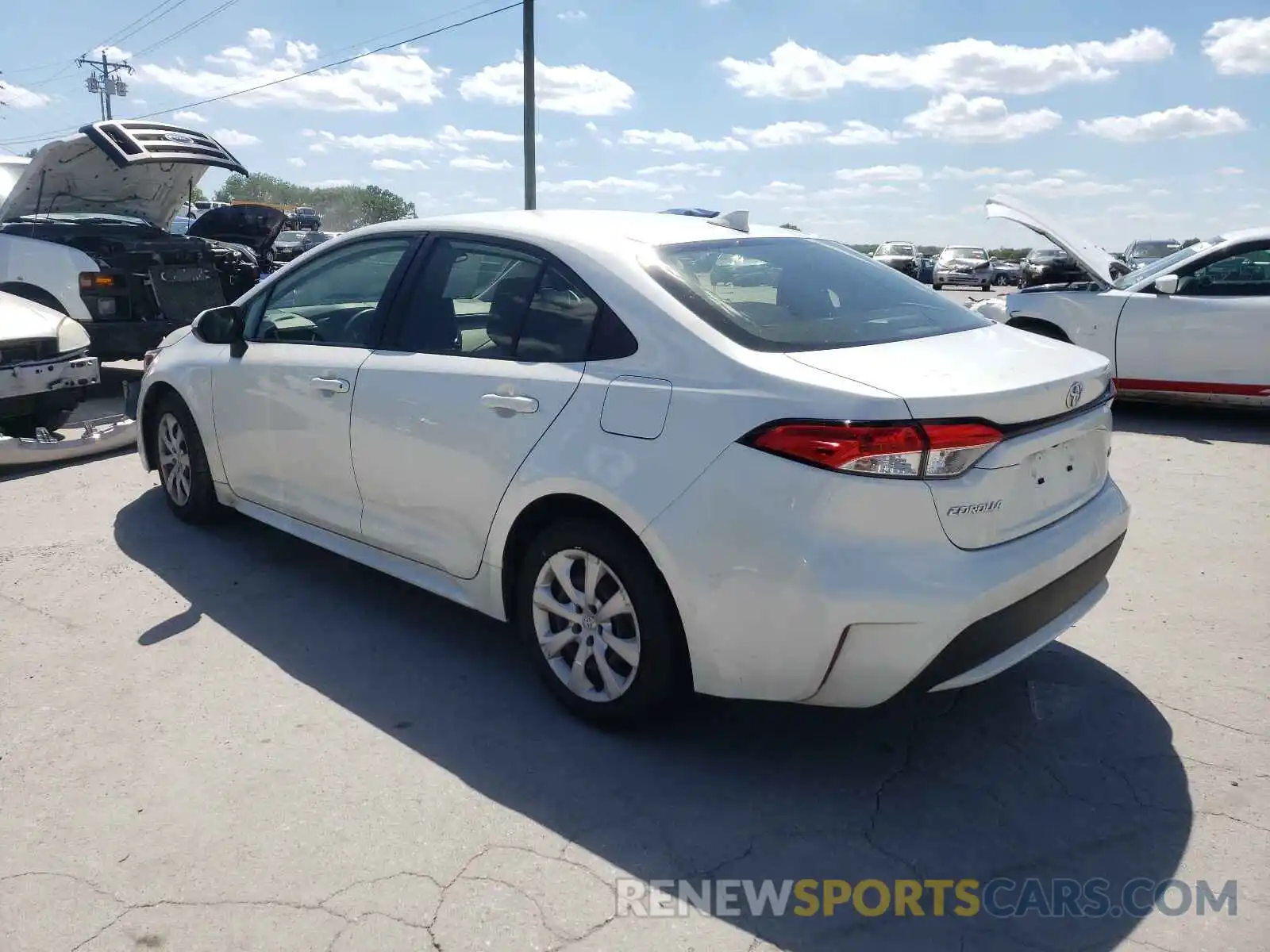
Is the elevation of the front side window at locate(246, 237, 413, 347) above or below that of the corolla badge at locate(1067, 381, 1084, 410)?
above

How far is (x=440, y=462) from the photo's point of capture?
353 centimetres

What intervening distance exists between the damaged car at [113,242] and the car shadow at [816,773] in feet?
17.2

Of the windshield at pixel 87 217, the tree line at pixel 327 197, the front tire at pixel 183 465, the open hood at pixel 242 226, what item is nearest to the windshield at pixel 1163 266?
the front tire at pixel 183 465

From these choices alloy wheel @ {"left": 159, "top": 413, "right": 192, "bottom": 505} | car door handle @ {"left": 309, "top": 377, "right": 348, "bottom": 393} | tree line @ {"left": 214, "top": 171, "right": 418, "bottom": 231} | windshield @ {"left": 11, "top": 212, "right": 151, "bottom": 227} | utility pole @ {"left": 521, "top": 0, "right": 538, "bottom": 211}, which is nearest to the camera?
car door handle @ {"left": 309, "top": 377, "right": 348, "bottom": 393}

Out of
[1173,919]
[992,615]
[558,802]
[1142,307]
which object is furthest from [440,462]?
[1142,307]

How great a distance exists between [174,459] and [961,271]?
108ft

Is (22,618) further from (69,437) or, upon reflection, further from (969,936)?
(969,936)

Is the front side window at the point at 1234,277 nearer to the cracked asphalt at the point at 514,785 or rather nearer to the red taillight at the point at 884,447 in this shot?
the cracked asphalt at the point at 514,785

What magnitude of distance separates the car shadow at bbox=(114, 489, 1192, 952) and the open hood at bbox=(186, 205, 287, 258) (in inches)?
328

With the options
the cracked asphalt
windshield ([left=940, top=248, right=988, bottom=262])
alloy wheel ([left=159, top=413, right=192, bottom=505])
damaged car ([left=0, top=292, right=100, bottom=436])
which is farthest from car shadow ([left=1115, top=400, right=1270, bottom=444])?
windshield ([left=940, top=248, right=988, bottom=262])

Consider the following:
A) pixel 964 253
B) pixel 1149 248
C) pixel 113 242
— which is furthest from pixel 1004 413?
pixel 964 253

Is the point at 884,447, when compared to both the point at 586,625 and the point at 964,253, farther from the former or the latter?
the point at 964,253

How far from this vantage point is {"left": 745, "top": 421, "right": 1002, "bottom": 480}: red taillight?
2557 mm

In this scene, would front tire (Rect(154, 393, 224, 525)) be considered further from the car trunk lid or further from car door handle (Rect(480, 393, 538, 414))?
the car trunk lid
